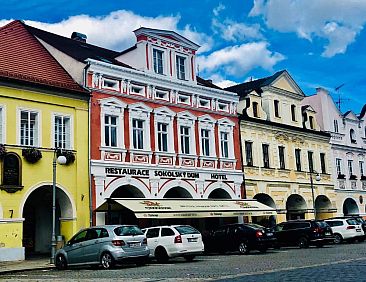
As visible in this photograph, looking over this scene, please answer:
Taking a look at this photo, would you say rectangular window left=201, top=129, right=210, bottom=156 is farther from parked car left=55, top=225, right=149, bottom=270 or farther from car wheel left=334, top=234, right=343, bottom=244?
parked car left=55, top=225, right=149, bottom=270

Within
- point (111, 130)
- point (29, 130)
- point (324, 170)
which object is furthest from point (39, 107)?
point (324, 170)

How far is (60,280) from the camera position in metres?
16.5

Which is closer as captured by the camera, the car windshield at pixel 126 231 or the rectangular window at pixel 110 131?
the car windshield at pixel 126 231

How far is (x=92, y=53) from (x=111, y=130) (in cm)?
597

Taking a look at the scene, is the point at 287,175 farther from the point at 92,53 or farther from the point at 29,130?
the point at 29,130

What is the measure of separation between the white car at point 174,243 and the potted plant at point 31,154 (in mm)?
6996

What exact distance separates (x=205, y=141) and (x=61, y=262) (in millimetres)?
16309

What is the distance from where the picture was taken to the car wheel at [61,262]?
22.0 meters

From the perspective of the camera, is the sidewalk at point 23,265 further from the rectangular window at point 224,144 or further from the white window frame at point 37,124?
the rectangular window at point 224,144

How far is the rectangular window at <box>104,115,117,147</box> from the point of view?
3055 cm

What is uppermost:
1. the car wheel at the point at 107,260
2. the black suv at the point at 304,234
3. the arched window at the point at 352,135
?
the arched window at the point at 352,135

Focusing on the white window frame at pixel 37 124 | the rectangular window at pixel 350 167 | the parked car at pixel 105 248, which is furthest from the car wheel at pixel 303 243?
the rectangular window at pixel 350 167

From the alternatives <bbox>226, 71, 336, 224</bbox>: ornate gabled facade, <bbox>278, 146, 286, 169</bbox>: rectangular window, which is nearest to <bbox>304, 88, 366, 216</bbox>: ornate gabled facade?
<bbox>226, 71, 336, 224</bbox>: ornate gabled facade

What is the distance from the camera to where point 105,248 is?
20578mm
